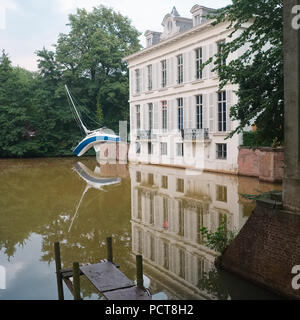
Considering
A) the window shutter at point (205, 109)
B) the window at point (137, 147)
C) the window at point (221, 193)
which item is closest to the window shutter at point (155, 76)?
the window at point (137, 147)

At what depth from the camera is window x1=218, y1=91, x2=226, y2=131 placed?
73.6 ft

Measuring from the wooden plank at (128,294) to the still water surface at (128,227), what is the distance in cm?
107

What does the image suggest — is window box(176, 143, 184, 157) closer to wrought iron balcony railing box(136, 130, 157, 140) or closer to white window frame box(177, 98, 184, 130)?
white window frame box(177, 98, 184, 130)

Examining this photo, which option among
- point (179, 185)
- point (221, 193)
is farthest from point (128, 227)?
point (179, 185)

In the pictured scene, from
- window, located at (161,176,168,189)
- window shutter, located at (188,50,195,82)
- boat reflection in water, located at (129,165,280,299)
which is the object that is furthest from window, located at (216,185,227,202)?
window shutter, located at (188,50,195,82)

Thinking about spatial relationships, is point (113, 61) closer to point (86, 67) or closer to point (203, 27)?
point (86, 67)

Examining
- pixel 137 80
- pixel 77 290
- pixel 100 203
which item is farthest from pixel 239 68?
pixel 137 80

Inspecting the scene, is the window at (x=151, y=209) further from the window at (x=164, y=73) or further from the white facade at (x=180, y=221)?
the window at (x=164, y=73)

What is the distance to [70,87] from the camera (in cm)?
4000

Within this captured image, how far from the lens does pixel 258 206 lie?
6.57 metres

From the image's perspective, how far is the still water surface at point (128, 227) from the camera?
7.03 metres

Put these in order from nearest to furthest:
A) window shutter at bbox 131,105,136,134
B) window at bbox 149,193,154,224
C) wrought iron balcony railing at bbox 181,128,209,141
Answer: window at bbox 149,193,154,224 < wrought iron balcony railing at bbox 181,128,209,141 < window shutter at bbox 131,105,136,134

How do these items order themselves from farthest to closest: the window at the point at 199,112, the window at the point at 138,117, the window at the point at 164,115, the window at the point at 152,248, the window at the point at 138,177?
the window at the point at 138,117 → the window at the point at 164,115 → the window at the point at 199,112 → the window at the point at 138,177 → the window at the point at 152,248

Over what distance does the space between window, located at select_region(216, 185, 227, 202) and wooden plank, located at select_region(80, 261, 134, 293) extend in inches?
345
